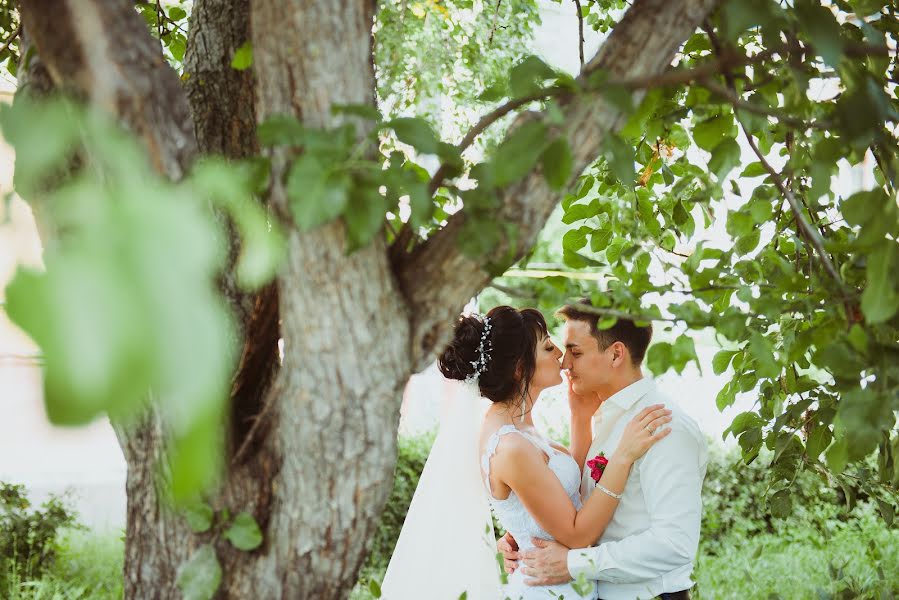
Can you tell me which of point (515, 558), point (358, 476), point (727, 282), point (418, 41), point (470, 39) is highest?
point (418, 41)

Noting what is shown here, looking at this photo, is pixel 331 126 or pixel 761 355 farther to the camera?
pixel 761 355

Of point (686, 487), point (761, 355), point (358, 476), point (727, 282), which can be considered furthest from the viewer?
point (686, 487)

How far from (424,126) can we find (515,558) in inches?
88.1

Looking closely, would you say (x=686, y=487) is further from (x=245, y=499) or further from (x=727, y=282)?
(x=245, y=499)

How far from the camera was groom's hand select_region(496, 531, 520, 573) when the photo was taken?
2.86m

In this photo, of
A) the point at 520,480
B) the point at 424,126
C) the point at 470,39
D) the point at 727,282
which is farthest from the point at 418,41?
the point at 424,126

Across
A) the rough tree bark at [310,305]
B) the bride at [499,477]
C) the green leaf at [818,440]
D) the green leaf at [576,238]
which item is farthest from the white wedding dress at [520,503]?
the rough tree bark at [310,305]

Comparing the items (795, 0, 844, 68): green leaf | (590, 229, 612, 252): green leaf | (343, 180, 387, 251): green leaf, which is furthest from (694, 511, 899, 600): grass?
(343, 180, 387, 251): green leaf

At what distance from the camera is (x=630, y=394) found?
2.81 metres

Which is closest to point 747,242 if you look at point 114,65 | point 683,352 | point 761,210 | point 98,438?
point 761,210

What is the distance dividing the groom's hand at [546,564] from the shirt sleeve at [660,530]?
0.08 meters

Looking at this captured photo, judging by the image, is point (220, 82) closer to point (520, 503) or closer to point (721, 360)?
point (721, 360)

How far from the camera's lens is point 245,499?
1096mm

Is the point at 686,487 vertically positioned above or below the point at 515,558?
above
